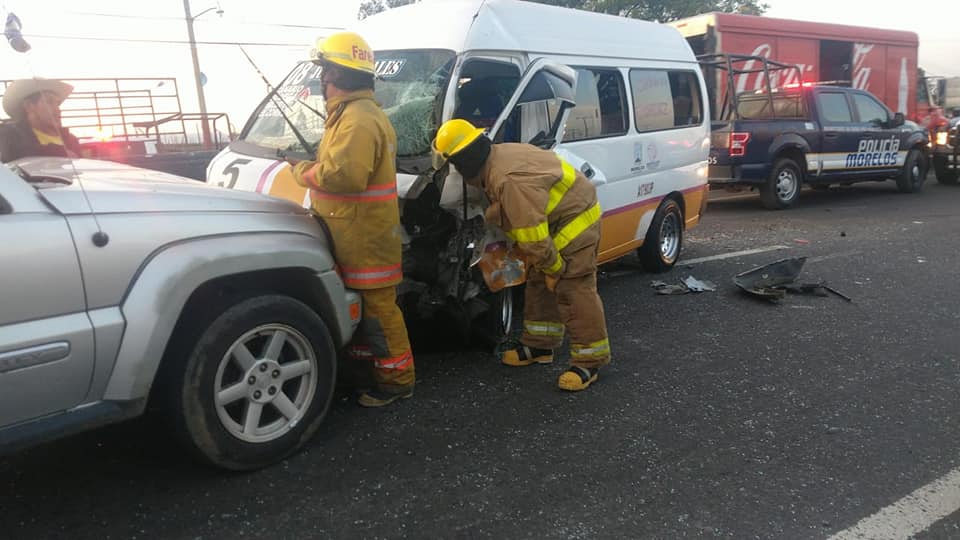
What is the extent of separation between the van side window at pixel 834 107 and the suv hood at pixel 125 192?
426 inches

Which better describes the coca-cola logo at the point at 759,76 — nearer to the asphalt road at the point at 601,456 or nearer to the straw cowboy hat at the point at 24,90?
the asphalt road at the point at 601,456

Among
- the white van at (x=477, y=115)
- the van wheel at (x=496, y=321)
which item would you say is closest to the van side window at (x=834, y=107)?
the white van at (x=477, y=115)

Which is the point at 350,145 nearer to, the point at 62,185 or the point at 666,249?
the point at 62,185

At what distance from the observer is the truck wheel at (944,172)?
15.0 metres

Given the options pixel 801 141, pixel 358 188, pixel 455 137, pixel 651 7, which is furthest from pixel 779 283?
pixel 651 7

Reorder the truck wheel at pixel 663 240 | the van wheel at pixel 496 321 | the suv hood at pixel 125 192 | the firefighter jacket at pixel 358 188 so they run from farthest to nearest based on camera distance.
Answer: the truck wheel at pixel 663 240 < the van wheel at pixel 496 321 < the firefighter jacket at pixel 358 188 < the suv hood at pixel 125 192

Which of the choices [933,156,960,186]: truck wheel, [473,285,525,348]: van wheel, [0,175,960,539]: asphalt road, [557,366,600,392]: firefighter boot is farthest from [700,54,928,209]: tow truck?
[557,366,600,392]: firefighter boot

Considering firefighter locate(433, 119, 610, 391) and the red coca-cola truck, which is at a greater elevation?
the red coca-cola truck

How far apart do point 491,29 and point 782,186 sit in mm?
8551

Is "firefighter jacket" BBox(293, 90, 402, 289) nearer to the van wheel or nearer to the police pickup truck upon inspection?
the van wheel

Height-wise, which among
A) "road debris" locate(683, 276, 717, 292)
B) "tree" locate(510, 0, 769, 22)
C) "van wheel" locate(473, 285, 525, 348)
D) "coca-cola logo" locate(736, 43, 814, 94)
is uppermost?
"tree" locate(510, 0, 769, 22)

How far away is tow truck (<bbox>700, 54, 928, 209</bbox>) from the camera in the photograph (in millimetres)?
11211

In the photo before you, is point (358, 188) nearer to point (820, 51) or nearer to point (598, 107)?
point (598, 107)

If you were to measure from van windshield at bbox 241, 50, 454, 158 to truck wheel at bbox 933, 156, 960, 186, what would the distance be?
47.8ft
